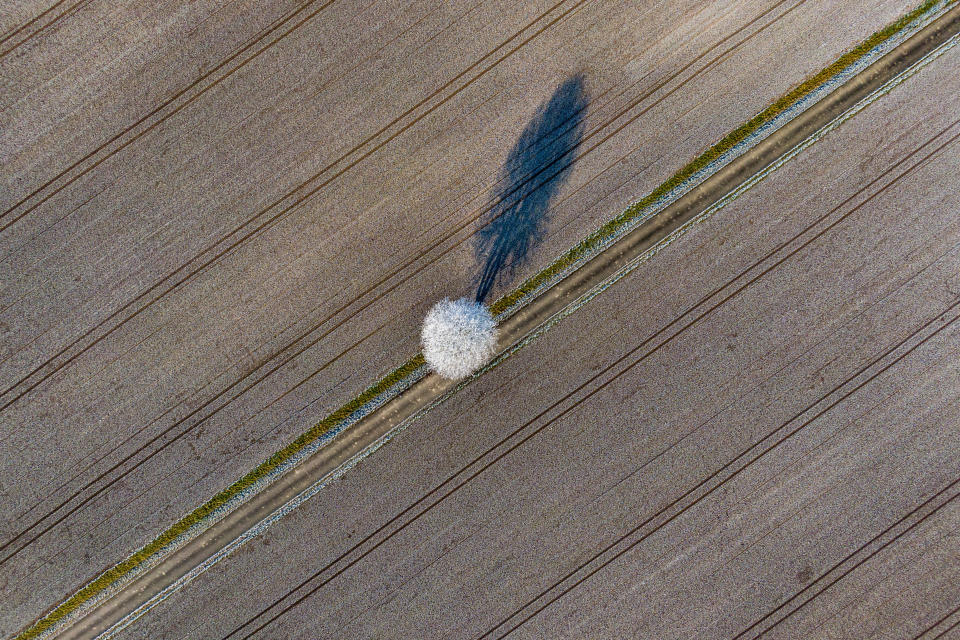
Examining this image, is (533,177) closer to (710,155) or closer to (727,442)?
(710,155)

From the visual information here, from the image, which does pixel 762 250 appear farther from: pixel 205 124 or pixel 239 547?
pixel 239 547

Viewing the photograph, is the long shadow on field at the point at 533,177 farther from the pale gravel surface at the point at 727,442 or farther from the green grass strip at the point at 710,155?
the pale gravel surface at the point at 727,442

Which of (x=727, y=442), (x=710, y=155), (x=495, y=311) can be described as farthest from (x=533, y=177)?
(x=727, y=442)

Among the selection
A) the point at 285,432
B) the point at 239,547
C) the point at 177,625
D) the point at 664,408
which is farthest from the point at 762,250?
the point at 177,625

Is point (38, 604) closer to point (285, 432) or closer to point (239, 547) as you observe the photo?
point (239, 547)

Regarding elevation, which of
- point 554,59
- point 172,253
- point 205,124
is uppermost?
point 205,124

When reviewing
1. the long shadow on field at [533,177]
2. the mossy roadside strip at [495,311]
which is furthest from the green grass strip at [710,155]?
the long shadow on field at [533,177]

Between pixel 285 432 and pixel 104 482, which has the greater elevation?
pixel 104 482
